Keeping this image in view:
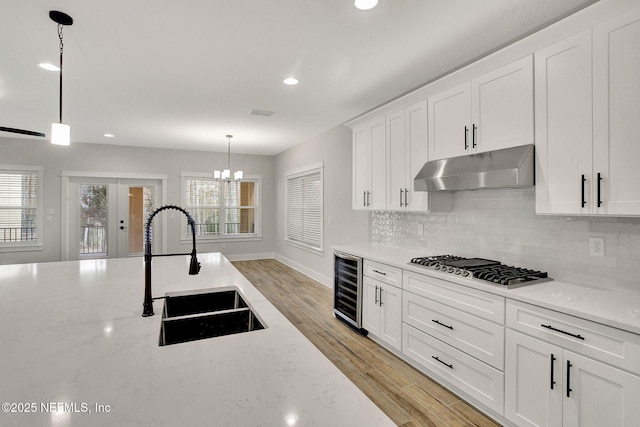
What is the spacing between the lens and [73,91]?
3572 millimetres

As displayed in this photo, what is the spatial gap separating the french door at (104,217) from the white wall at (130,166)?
212 millimetres

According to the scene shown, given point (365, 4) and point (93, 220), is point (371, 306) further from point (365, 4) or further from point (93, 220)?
point (93, 220)

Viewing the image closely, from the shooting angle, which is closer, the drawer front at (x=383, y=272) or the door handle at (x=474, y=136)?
the door handle at (x=474, y=136)

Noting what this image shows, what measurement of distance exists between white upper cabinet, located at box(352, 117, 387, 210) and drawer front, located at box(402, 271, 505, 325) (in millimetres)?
1083

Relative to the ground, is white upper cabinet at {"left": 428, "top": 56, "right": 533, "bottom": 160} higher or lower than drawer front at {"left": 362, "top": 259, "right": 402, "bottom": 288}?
higher

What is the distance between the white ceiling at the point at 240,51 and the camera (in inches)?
82.4

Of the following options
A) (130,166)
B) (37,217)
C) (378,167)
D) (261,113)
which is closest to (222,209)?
(130,166)

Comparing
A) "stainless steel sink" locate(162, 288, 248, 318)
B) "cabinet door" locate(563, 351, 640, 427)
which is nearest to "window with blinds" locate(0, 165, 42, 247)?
"stainless steel sink" locate(162, 288, 248, 318)

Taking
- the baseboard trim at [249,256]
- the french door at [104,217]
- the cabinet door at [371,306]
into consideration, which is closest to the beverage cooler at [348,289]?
the cabinet door at [371,306]

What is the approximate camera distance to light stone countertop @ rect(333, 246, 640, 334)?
1554 millimetres

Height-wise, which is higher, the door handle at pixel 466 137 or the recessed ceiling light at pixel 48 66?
the recessed ceiling light at pixel 48 66

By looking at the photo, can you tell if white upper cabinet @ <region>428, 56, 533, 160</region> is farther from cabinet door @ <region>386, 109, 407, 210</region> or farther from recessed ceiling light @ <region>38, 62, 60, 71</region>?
recessed ceiling light @ <region>38, 62, 60, 71</region>

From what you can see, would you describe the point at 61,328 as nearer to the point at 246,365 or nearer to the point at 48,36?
the point at 246,365

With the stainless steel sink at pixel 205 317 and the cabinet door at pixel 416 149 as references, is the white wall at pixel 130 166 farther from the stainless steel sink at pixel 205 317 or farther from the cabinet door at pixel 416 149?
the stainless steel sink at pixel 205 317
